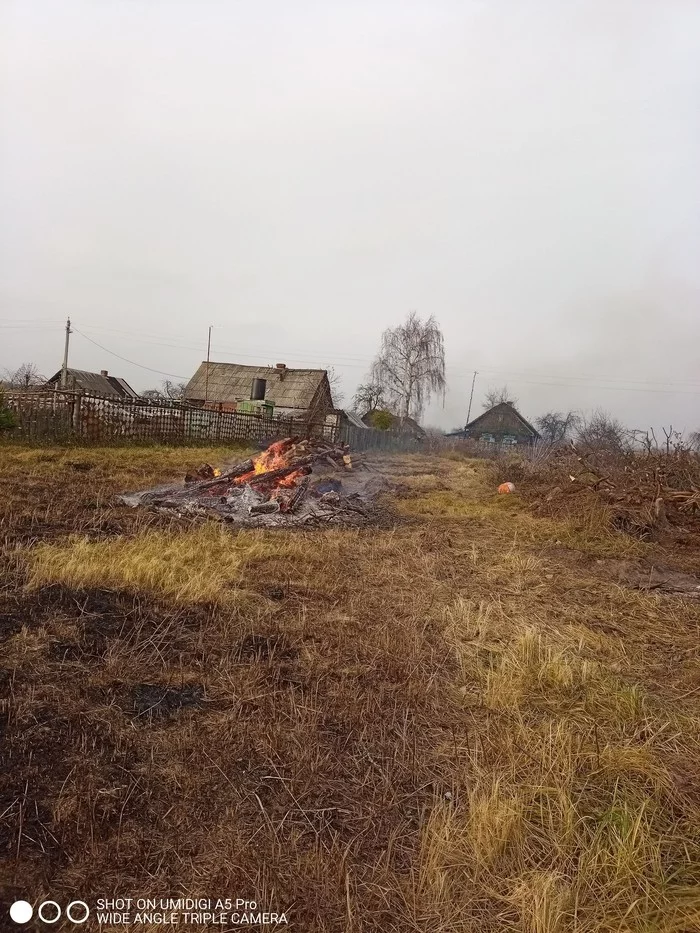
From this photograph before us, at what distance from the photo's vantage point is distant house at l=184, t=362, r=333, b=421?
119 feet

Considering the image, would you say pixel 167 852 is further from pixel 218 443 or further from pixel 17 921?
pixel 218 443

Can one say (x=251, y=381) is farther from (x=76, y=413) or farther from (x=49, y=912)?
(x=49, y=912)

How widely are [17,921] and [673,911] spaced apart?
2.26 m

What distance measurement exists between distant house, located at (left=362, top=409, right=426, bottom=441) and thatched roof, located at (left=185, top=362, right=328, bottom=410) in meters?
9.05

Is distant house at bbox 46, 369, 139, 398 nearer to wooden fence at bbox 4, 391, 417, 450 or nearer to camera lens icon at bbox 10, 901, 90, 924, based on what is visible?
wooden fence at bbox 4, 391, 417, 450

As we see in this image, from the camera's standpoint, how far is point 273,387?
37906 millimetres

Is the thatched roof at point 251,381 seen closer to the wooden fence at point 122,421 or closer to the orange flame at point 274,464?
the wooden fence at point 122,421

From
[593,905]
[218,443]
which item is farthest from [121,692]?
[218,443]

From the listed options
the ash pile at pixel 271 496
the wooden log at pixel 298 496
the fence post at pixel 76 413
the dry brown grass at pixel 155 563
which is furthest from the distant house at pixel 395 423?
the dry brown grass at pixel 155 563

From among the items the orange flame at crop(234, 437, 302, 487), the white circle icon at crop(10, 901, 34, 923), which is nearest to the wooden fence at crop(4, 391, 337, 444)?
the orange flame at crop(234, 437, 302, 487)

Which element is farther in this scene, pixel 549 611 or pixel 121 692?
pixel 549 611

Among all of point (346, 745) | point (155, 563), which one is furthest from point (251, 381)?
point (346, 745)

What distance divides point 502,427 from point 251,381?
30175 mm

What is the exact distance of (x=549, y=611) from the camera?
530cm
